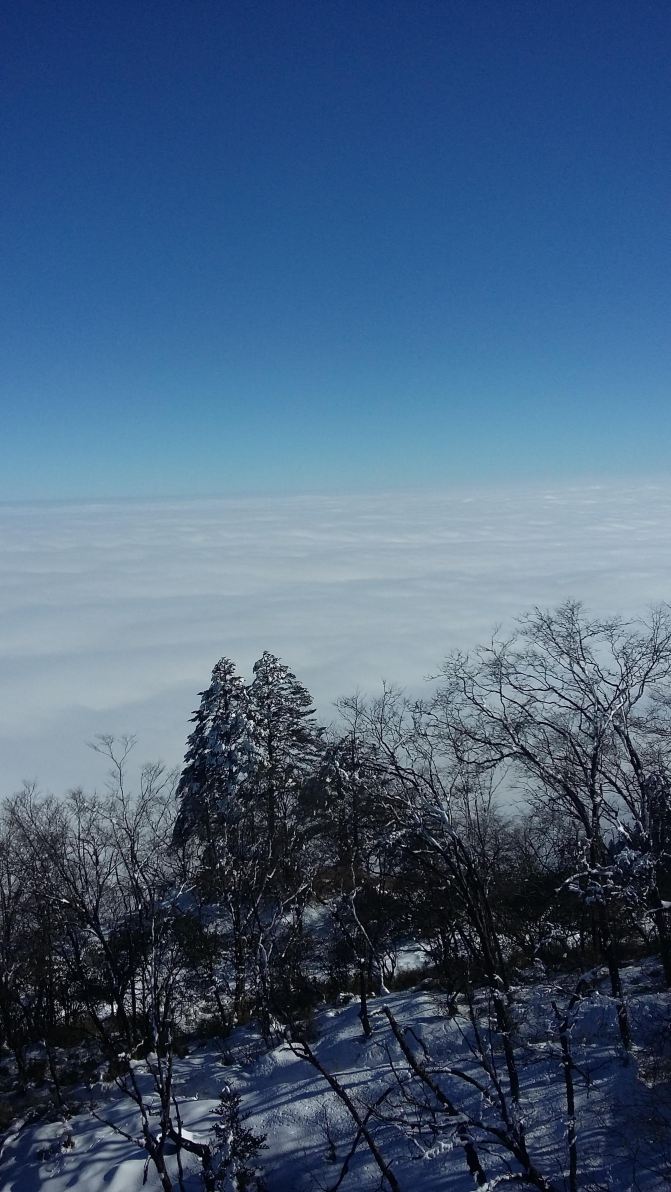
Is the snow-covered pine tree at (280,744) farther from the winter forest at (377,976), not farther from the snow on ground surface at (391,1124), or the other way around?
the snow on ground surface at (391,1124)

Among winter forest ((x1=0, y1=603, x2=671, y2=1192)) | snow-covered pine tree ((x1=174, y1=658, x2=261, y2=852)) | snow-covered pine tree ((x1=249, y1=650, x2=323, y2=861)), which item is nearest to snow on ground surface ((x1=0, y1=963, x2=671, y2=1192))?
winter forest ((x1=0, y1=603, x2=671, y2=1192))

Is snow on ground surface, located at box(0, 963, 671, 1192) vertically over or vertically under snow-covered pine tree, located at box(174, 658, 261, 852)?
under

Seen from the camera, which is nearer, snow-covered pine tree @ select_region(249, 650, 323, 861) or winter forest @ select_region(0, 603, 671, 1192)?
winter forest @ select_region(0, 603, 671, 1192)

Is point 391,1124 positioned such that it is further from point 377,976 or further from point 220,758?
point 220,758

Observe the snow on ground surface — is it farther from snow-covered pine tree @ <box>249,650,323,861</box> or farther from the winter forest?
snow-covered pine tree @ <box>249,650,323,861</box>

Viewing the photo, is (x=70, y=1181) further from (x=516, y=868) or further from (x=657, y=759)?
(x=516, y=868)
